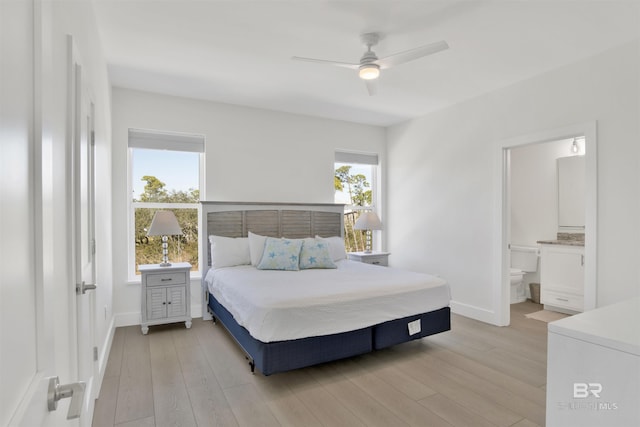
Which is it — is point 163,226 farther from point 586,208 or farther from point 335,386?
point 586,208

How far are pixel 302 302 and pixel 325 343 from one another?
0.39 metres

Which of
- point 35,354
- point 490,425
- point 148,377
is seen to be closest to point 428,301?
point 490,425

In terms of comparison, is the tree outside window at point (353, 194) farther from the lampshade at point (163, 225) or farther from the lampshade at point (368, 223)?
the lampshade at point (163, 225)

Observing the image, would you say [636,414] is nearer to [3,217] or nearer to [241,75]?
[3,217]

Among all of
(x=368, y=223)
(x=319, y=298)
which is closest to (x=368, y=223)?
(x=368, y=223)

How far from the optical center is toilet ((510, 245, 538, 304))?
493 cm

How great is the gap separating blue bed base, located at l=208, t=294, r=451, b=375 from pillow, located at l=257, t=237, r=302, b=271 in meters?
0.68

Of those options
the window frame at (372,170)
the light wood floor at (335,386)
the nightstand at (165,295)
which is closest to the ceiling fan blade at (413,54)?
the light wood floor at (335,386)

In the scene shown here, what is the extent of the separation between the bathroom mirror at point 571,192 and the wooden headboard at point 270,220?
10.5ft

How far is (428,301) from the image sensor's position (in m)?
3.21

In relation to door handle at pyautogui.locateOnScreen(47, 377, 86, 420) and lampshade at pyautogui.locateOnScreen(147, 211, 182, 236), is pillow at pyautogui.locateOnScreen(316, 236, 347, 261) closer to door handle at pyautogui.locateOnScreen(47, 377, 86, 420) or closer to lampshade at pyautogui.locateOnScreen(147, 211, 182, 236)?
lampshade at pyautogui.locateOnScreen(147, 211, 182, 236)

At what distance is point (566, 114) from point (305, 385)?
3446 mm

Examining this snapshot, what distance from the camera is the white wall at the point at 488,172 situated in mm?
2926

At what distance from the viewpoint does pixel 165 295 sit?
375cm
